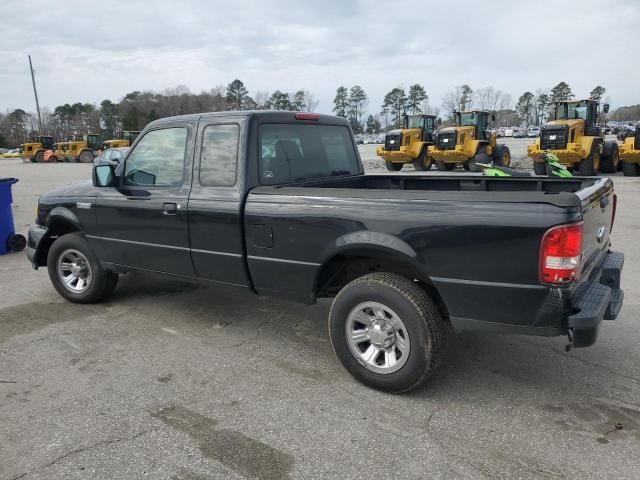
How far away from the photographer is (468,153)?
20.5 meters

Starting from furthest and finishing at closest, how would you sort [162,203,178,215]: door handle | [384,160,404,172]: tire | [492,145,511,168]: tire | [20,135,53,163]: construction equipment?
[20,135,53,163]: construction equipment
[384,160,404,172]: tire
[492,145,511,168]: tire
[162,203,178,215]: door handle

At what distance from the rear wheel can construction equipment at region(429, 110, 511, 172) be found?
1.28 ft

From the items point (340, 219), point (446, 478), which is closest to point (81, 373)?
point (340, 219)

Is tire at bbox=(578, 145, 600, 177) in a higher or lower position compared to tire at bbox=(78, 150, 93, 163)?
lower

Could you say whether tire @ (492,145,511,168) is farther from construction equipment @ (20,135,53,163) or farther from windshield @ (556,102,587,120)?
construction equipment @ (20,135,53,163)

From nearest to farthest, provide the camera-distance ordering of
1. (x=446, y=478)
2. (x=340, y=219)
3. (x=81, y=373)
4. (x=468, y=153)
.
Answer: (x=446, y=478) → (x=340, y=219) → (x=81, y=373) → (x=468, y=153)

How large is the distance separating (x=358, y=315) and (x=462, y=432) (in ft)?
3.27

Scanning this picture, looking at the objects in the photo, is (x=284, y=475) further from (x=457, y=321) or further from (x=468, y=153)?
(x=468, y=153)

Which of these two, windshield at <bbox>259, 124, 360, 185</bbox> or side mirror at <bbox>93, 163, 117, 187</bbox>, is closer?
windshield at <bbox>259, 124, 360, 185</bbox>

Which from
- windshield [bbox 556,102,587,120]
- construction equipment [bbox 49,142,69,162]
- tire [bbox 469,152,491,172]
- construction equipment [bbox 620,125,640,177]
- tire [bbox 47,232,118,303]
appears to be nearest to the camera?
tire [bbox 47,232,118,303]

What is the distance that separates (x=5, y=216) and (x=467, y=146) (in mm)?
17099

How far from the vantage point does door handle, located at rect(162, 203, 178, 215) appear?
4.38 m

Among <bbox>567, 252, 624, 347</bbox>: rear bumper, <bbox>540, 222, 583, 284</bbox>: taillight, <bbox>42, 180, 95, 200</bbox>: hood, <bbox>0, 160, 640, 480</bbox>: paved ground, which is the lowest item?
<bbox>0, 160, 640, 480</bbox>: paved ground

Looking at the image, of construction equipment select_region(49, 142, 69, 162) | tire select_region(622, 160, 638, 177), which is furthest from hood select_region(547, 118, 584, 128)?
construction equipment select_region(49, 142, 69, 162)
